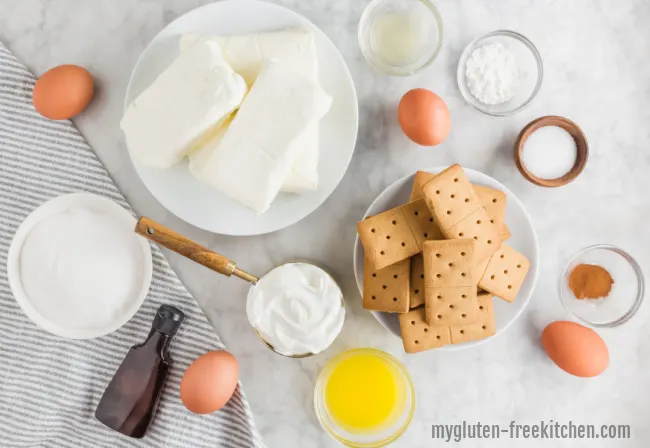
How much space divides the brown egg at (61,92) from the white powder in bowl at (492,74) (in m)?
0.77

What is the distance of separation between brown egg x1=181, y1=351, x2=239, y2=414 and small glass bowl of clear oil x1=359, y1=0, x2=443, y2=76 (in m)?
0.66

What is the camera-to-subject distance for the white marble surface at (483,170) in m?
1.21

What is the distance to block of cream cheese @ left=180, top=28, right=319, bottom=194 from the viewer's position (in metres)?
1.05

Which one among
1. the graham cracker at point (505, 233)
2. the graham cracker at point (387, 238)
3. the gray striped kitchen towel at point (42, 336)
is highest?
the graham cracker at point (505, 233)

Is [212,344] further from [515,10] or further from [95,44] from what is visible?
[515,10]

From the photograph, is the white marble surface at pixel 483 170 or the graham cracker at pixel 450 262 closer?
the graham cracker at pixel 450 262

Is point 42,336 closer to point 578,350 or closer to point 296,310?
point 296,310

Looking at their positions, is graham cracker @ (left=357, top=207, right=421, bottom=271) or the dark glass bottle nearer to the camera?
graham cracker @ (left=357, top=207, right=421, bottom=271)

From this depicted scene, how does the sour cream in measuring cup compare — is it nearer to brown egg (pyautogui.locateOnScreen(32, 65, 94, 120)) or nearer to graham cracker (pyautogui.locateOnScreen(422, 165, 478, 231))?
graham cracker (pyautogui.locateOnScreen(422, 165, 478, 231))

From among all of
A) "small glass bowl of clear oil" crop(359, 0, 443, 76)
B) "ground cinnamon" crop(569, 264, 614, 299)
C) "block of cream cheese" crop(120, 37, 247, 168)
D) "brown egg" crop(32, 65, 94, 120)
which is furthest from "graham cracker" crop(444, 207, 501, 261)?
"brown egg" crop(32, 65, 94, 120)

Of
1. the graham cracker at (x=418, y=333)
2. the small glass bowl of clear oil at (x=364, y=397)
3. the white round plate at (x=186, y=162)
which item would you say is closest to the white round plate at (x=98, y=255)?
the white round plate at (x=186, y=162)

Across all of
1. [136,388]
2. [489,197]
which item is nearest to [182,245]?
[136,388]

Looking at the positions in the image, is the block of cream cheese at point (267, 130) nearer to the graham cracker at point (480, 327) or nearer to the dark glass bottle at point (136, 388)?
the dark glass bottle at point (136, 388)

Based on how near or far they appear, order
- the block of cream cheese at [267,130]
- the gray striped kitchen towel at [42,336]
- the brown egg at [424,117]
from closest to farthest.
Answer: the block of cream cheese at [267,130] < the brown egg at [424,117] < the gray striped kitchen towel at [42,336]
